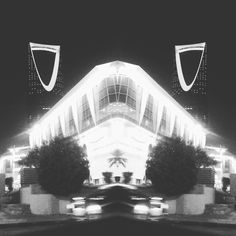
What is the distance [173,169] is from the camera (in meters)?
27.5

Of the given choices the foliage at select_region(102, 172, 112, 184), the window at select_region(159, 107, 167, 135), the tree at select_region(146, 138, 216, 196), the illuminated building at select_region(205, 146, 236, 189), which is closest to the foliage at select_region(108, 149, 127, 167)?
the foliage at select_region(102, 172, 112, 184)

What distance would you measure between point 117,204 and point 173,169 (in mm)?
7612

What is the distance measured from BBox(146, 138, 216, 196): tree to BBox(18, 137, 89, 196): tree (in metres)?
3.59

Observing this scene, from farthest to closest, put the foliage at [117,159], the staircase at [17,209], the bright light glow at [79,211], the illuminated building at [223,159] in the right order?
1. the illuminated building at [223,159]
2. the foliage at [117,159]
3. the staircase at [17,209]
4. the bright light glow at [79,211]

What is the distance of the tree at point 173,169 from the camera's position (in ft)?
89.4

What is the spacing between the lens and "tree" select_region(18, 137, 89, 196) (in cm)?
2697

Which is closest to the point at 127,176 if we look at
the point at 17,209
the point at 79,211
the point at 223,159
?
the point at 17,209

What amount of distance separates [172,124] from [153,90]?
5746mm

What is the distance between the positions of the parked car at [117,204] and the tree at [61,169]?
213cm

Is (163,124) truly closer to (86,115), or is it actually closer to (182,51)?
(86,115)

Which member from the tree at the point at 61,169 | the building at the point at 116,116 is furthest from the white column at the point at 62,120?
the tree at the point at 61,169

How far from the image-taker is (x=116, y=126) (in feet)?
160

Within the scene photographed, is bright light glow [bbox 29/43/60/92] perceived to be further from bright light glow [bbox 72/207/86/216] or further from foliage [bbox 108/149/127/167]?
bright light glow [bbox 72/207/86/216]

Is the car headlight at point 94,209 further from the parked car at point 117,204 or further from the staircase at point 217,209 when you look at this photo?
the staircase at point 217,209
